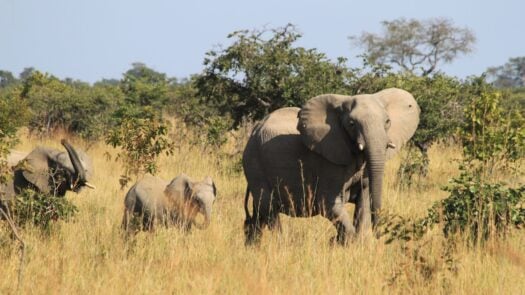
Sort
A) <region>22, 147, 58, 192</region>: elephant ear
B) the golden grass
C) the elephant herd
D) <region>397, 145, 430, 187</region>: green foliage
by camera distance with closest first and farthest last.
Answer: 1. the golden grass
2. the elephant herd
3. <region>22, 147, 58, 192</region>: elephant ear
4. <region>397, 145, 430, 187</region>: green foliage

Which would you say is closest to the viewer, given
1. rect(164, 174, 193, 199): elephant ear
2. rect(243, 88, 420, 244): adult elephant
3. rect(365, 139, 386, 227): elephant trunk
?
rect(365, 139, 386, 227): elephant trunk

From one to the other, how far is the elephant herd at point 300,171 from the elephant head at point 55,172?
1 centimetres

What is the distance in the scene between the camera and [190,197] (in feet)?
33.5

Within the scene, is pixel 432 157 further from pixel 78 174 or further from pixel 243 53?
pixel 78 174

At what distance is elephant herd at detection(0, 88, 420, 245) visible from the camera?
9.02 meters

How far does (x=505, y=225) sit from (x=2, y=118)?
26.5ft

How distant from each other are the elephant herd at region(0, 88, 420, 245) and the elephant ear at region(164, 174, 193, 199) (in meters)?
0.01

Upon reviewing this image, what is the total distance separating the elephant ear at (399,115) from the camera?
30.8ft

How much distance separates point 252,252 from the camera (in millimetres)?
8586

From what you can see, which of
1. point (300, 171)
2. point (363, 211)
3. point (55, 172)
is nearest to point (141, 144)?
point (55, 172)

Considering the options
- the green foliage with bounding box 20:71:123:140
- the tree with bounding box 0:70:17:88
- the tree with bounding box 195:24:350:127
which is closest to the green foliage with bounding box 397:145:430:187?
→ the tree with bounding box 195:24:350:127

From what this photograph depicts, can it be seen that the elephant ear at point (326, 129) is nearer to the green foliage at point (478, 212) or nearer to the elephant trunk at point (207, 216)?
the green foliage at point (478, 212)

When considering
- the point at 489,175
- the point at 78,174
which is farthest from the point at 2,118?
the point at 489,175

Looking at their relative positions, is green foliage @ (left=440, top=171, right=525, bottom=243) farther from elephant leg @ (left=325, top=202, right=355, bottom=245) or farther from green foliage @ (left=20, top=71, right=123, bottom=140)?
green foliage @ (left=20, top=71, right=123, bottom=140)
